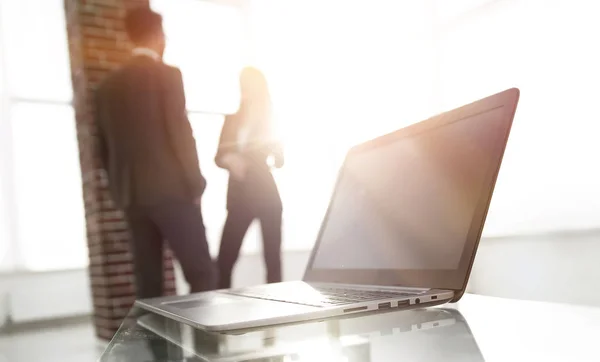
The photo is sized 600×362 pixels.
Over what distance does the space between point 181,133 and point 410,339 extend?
1.38 meters

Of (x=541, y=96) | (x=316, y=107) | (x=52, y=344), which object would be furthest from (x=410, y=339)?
(x=316, y=107)

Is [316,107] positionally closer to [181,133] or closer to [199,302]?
[181,133]

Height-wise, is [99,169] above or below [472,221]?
above

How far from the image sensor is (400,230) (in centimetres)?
78

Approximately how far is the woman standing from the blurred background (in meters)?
0.29

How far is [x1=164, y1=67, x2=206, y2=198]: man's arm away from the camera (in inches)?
69.8

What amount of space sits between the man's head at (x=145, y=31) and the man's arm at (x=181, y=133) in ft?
0.56

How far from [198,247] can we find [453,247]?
1209 millimetres

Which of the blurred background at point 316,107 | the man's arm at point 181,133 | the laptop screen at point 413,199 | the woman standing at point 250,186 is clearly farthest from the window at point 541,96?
the laptop screen at point 413,199

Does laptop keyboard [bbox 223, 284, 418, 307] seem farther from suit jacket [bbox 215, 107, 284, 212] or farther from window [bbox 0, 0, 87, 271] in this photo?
window [bbox 0, 0, 87, 271]

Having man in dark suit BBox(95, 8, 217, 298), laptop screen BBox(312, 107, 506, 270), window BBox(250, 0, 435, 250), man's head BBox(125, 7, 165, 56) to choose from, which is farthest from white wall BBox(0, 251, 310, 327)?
laptop screen BBox(312, 107, 506, 270)

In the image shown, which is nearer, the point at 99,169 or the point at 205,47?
the point at 99,169

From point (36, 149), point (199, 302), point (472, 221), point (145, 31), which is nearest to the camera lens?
point (472, 221)

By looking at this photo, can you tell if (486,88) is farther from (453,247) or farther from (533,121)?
(453,247)
